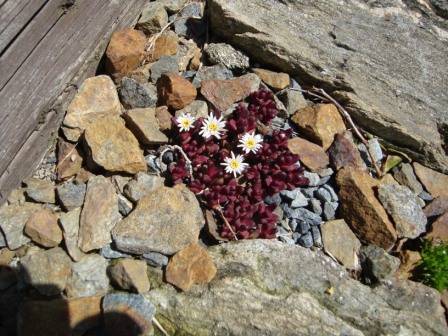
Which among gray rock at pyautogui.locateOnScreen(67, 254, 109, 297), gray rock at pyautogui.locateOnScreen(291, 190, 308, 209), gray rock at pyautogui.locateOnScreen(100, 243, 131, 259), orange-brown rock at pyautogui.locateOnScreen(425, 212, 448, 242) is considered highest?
orange-brown rock at pyautogui.locateOnScreen(425, 212, 448, 242)

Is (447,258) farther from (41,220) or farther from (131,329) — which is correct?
(41,220)

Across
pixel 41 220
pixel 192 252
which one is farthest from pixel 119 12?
pixel 192 252

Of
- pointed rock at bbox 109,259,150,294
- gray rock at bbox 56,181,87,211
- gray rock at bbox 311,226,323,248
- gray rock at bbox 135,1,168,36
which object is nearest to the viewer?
pointed rock at bbox 109,259,150,294

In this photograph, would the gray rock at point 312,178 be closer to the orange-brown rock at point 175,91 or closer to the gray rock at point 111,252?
the orange-brown rock at point 175,91

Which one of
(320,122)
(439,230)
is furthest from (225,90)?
(439,230)

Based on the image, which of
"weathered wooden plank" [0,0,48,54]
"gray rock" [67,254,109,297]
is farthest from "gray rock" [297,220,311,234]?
"weathered wooden plank" [0,0,48,54]

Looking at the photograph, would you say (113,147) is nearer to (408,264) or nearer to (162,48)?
(162,48)

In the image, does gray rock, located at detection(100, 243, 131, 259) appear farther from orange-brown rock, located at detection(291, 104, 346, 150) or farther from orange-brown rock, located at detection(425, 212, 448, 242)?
orange-brown rock, located at detection(425, 212, 448, 242)

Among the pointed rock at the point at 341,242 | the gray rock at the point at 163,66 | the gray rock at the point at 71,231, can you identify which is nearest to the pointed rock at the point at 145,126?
the gray rock at the point at 163,66
